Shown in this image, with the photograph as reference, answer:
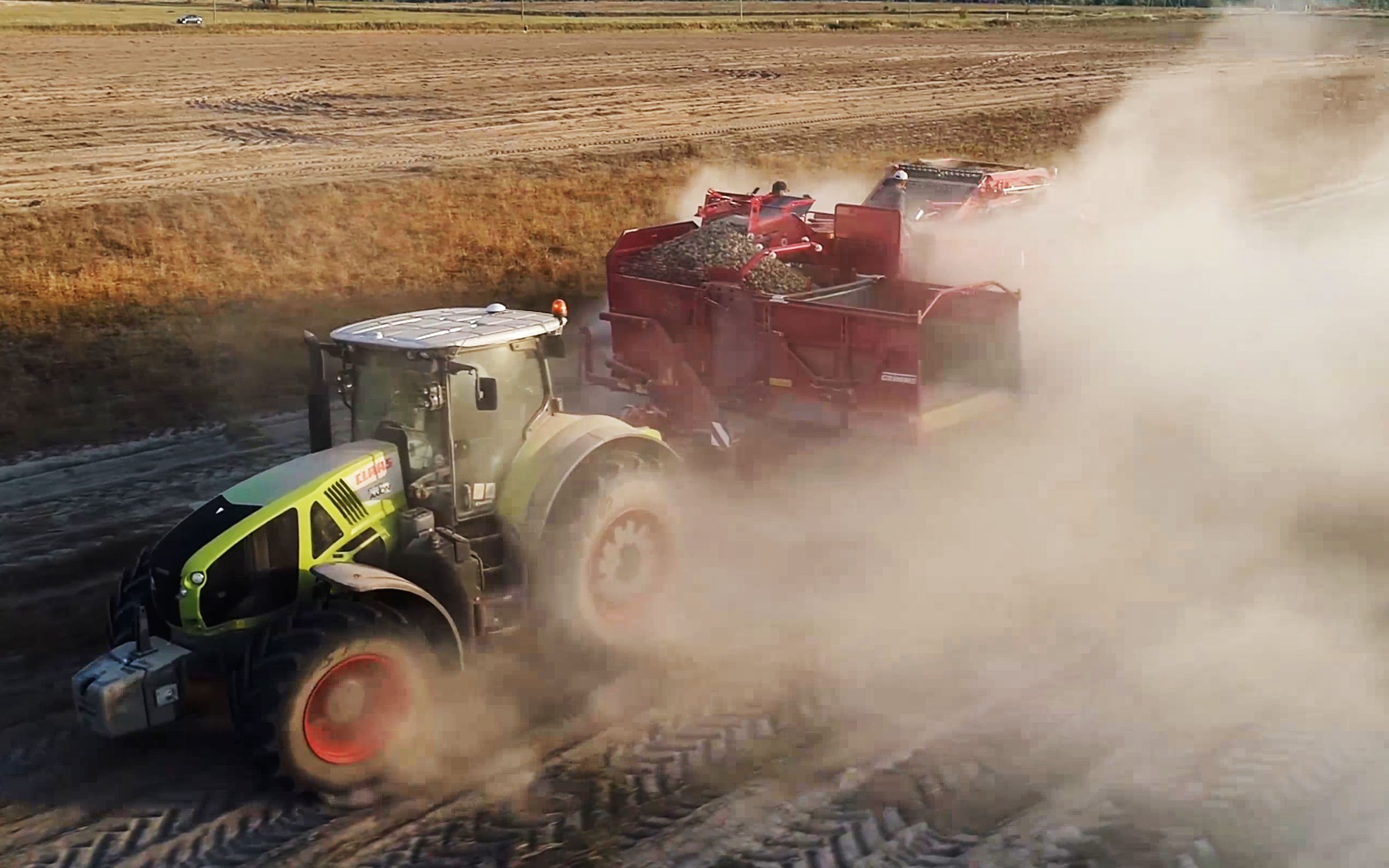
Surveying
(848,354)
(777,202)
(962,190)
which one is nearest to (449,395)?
(848,354)

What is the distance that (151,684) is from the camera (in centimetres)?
645

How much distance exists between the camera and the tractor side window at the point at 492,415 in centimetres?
745

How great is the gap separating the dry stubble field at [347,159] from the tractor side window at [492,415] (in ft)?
20.1

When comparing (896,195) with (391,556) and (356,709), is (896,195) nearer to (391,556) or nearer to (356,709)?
(391,556)

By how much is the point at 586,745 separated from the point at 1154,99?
76.4 feet

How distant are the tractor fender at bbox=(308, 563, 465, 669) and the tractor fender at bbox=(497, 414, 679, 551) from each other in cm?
72

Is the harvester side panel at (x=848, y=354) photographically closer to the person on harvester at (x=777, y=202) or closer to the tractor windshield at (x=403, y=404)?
the person on harvester at (x=777, y=202)

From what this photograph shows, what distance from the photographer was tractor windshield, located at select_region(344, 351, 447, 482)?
7.34 m

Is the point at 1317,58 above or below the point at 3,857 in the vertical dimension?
above

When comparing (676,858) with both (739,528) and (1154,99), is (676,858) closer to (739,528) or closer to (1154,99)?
(739,528)

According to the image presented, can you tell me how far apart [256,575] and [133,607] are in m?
0.70

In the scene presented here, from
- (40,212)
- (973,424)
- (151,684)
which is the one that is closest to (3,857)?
(151,684)

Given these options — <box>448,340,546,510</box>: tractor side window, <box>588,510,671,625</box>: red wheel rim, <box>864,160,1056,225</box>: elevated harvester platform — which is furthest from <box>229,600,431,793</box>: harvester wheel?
<box>864,160,1056,225</box>: elevated harvester platform

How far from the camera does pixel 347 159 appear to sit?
26.5 meters
